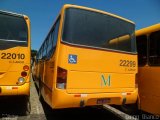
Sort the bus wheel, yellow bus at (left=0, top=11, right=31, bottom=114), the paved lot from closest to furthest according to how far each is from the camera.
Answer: yellow bus at (left=0, top=11, right=31, bottom=114), the paved lot, the bus wheel

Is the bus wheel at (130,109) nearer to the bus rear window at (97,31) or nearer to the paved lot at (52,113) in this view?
the paved lot at (52,113)

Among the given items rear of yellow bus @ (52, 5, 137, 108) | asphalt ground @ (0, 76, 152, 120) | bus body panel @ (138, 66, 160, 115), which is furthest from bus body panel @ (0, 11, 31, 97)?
bus body panel @ (138, 66, 160, 115)

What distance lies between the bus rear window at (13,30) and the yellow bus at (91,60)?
1458 mm

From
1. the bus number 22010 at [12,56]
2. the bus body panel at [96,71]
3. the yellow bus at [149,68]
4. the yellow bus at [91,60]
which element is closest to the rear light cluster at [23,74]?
the bus number 22010 at [12,56]

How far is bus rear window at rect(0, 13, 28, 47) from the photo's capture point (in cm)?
720

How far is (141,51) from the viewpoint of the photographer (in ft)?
24.8

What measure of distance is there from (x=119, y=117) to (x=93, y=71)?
2299mm

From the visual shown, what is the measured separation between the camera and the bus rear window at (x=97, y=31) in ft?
20.2

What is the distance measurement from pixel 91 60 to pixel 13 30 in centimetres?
266

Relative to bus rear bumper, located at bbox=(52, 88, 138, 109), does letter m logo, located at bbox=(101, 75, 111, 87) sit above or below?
above

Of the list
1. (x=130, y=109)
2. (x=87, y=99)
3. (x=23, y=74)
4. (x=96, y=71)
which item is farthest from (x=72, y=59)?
(x=130, y=109)

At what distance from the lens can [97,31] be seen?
21.4ft

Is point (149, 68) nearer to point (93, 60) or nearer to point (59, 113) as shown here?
point (93, 60)

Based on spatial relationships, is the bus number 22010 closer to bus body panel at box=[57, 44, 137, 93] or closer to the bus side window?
bus body panel at box=[57, 44, 137, 93]
